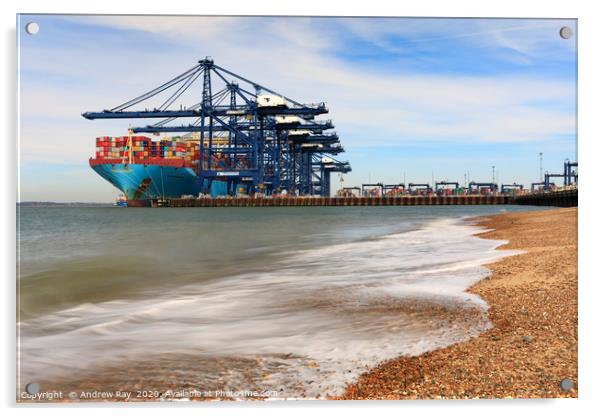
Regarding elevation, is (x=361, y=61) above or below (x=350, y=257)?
above

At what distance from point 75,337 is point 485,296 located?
13.1ft

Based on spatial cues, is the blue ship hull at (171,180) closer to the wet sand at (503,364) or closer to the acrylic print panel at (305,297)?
the acrylic print panel at (305,297)

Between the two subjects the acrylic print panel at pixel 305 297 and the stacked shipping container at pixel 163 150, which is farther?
the stacked shipping container at pixel 163 150

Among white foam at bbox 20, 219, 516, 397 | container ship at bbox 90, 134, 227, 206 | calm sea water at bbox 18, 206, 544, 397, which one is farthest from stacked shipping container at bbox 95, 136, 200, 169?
white foam at bbox 20, 219, 516, 397

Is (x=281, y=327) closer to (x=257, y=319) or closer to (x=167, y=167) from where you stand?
(x=257, y=319)

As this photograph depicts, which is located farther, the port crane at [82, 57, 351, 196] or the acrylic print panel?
the port crane at [82, 57, 351, 196]

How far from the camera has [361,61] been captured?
5.07 metres

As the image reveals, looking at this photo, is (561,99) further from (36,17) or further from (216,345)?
(36,17)

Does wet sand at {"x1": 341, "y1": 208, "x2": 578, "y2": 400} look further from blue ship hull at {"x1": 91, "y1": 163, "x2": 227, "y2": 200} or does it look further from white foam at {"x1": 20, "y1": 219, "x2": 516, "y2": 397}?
blue ship hull at {"x1": 91, "y1": 163, "x2": 227, "y2": 200}

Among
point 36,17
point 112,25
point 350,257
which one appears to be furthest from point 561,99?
point 350,257

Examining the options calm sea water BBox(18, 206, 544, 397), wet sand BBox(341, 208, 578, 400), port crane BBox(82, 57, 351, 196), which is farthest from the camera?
port crane BBox(82, 57, 351, 196)

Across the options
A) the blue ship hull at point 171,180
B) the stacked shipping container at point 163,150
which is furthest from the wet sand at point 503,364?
the blue ship hull at point 171,180

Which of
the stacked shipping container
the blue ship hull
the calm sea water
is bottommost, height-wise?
the calm sea water

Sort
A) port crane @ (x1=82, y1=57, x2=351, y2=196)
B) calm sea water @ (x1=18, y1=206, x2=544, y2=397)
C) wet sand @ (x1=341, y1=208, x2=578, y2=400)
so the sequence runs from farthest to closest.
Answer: port crane @ (x1=82, y1=57, x2=351, y2=196), calm sea water @ (x1=18, y1=206, x2=544, y2=397), wet sand @ (x1=341, y1=208, x2=578, y2=400)
